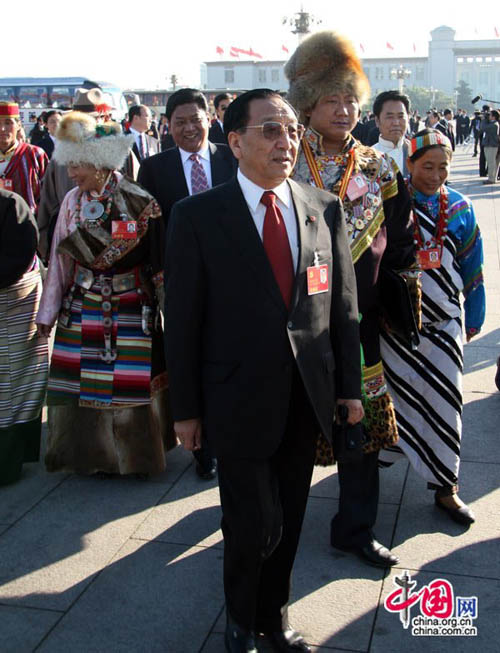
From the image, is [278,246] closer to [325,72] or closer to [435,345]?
[325,72]

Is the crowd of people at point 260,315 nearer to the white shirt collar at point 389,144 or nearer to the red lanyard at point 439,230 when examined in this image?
the red lanyard at point 439,230

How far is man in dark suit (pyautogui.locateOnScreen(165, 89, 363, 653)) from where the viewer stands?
2.41 metres

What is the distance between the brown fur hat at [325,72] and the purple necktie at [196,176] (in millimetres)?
1459

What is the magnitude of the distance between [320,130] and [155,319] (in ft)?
4.91

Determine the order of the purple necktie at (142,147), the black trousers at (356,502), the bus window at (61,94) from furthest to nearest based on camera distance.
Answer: the bus window at (61,94), the purple necktie at (142,147), the black trousers at (356,502)

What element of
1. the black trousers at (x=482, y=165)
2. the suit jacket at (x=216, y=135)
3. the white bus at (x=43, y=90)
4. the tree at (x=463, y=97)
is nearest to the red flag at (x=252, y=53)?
the tree at (x=463, y=97)

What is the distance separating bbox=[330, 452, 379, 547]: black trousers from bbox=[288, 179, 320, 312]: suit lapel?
122 centimetres

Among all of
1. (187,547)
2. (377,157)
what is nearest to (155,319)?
(187,547)

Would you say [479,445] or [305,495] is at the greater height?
[305,495]

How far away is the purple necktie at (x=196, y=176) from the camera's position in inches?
182

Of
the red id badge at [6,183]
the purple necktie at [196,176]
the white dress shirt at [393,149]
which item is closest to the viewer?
the purple necktie at [196,176]

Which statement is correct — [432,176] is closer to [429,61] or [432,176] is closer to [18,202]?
[18,202]

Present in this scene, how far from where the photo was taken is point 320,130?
10.5ft

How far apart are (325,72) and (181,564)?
2113 mm
